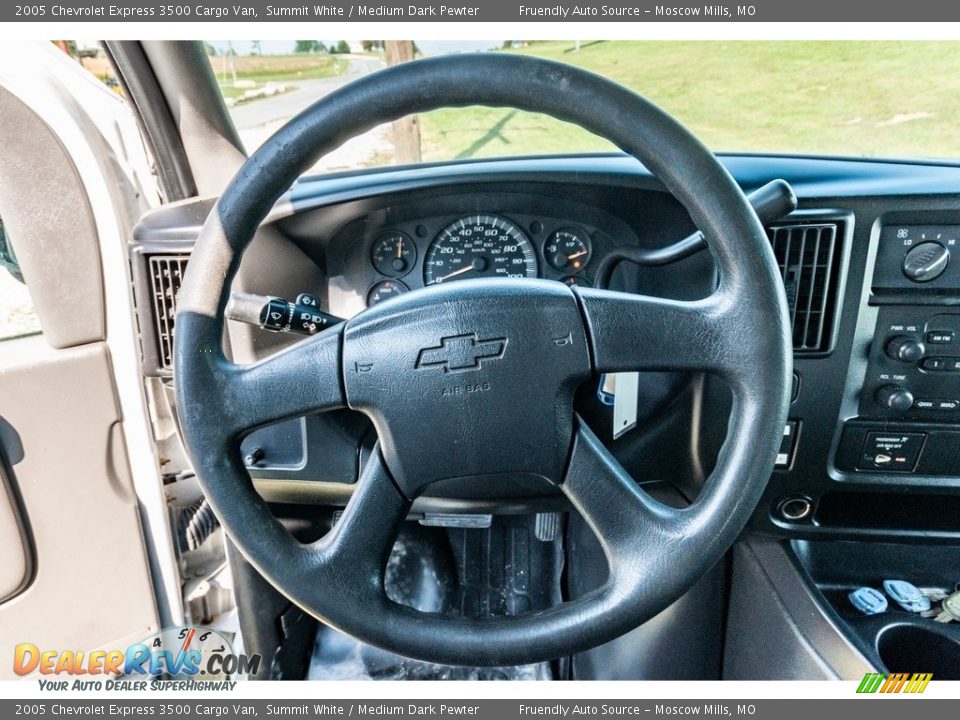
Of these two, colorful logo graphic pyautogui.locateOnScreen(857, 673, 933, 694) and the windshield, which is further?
the windshield

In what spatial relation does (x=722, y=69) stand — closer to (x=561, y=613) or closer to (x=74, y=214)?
(x=561, y=613)

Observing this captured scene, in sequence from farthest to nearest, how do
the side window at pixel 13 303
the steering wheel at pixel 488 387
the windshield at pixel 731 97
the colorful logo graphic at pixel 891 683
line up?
1. the side window at pixel 13 303
2. the windshield at pixel 731 97
3. the colorful logo graphic at pixel 891 683
4. the steering wheel at pixel 488 387

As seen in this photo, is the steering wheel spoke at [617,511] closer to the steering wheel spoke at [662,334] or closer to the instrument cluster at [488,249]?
the steering wheel spoke at [662,334]

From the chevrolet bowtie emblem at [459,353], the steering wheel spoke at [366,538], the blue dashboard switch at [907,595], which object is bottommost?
the blue dashboard switch at [907,595]

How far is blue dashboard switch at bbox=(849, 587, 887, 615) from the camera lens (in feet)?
4.09

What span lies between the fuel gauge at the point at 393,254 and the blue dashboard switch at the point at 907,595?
1186mm

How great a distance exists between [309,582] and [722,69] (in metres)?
1.23

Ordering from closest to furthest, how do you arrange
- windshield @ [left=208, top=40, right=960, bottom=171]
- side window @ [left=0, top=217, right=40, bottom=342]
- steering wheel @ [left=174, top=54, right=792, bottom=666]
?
steering wheel @ [left=174, top=54, right=792, bottom=666], windshield @ [left=208, top=40, right=960, bottom=171], side window @ [left=0, top=217, right=40, bottom=342]

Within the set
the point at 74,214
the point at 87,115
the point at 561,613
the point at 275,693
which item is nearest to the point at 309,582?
the point at 561,613

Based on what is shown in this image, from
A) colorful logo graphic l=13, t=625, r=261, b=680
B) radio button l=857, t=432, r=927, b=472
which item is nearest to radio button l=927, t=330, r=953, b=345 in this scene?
radio button l=857, t=432, r=927, b=472

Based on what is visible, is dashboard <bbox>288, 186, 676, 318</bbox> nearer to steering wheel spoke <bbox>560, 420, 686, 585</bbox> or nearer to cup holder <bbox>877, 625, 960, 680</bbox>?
steering wheel spoke <bbox>560, 420, 686, 585</bbox>

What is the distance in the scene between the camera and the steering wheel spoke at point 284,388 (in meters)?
0.79

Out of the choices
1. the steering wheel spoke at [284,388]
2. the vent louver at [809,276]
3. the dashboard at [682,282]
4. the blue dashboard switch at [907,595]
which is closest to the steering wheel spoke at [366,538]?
the steering wheel spoke at [284,388]

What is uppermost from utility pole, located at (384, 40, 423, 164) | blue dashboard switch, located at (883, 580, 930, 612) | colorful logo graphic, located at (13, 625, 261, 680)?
utility pole, located at (384, 40, 423, 164)
